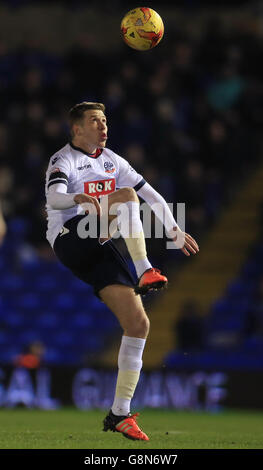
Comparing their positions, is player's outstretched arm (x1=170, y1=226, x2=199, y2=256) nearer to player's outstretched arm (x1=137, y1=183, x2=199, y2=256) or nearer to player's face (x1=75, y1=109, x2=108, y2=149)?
player's outstretched arm (x1=137, y1=183, x2=199, y2=256)

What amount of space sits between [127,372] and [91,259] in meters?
0.84

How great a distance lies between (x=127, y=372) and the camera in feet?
24.7

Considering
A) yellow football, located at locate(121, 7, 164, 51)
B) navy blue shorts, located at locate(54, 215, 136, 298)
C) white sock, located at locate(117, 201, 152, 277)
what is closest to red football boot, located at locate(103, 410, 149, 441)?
navy blue shorts, located at locate(54, 215, 136, 298)

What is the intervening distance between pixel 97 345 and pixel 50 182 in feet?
29.7

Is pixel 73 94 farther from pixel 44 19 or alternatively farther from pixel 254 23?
pixel 254 23

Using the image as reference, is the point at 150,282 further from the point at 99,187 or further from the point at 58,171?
the point at 58,171

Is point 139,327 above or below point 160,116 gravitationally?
below

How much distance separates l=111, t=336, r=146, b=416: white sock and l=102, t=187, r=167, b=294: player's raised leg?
1.39 ft

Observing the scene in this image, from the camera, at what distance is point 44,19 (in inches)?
774

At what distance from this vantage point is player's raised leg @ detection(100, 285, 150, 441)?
24.2ft

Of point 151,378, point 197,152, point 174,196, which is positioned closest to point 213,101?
point 197,152

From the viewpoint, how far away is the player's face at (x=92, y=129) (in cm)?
775

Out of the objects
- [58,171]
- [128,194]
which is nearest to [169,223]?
[128,194]

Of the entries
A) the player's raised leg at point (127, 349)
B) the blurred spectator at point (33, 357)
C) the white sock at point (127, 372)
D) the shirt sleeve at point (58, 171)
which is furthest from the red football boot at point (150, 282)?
the blurred spectator at point (33, 357)
